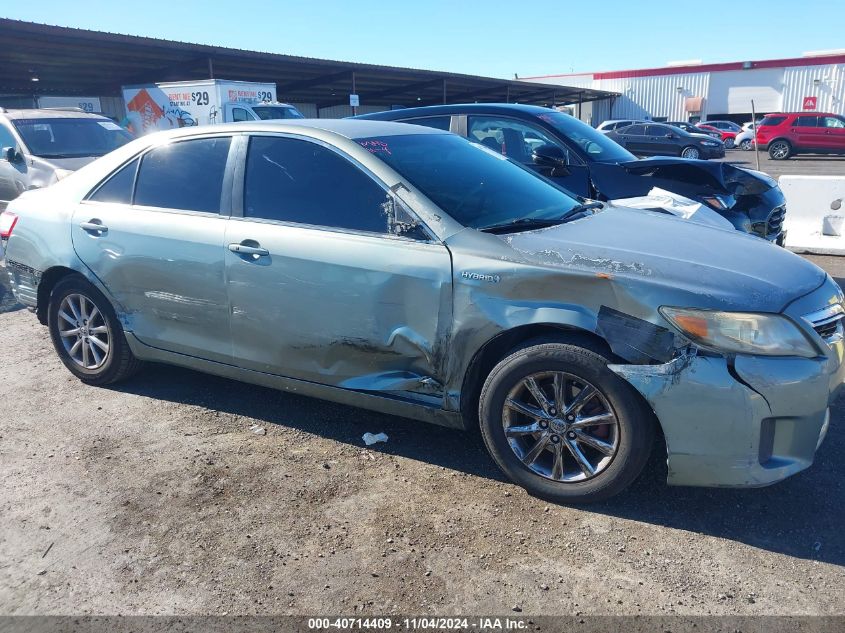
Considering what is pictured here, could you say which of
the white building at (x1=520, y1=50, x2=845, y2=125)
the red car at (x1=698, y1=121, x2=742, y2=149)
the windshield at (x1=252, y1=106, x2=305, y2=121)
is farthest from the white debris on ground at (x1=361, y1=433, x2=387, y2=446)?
the white building at (x1=520, y1=50, x2=845, y2=125)

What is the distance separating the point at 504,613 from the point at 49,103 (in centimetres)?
2362

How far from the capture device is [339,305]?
3.36m

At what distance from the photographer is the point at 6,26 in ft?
51.1

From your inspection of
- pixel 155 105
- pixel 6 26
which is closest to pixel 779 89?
pixel 155 105

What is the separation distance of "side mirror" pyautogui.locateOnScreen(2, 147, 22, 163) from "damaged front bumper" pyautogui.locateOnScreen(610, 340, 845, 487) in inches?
404

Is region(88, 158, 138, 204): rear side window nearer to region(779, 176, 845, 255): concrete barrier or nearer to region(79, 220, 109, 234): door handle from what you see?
region(79, 220, 109, 234): door handle

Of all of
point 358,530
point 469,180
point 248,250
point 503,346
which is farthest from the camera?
point 469,180

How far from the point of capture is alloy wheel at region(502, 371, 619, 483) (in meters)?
2.90

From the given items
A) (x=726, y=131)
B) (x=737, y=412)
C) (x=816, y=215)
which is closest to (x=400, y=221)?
(x=737, y=412)

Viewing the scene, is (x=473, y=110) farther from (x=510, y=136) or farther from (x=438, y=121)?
(x=510, y=136)

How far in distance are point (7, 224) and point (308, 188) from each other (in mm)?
2483

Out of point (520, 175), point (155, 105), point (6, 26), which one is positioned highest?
point (6, 26)

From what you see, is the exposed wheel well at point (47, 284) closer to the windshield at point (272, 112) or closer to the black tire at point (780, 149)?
the windshield at point (272, 112)

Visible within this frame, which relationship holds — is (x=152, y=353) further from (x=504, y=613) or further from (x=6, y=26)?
(x=6, y=26)
